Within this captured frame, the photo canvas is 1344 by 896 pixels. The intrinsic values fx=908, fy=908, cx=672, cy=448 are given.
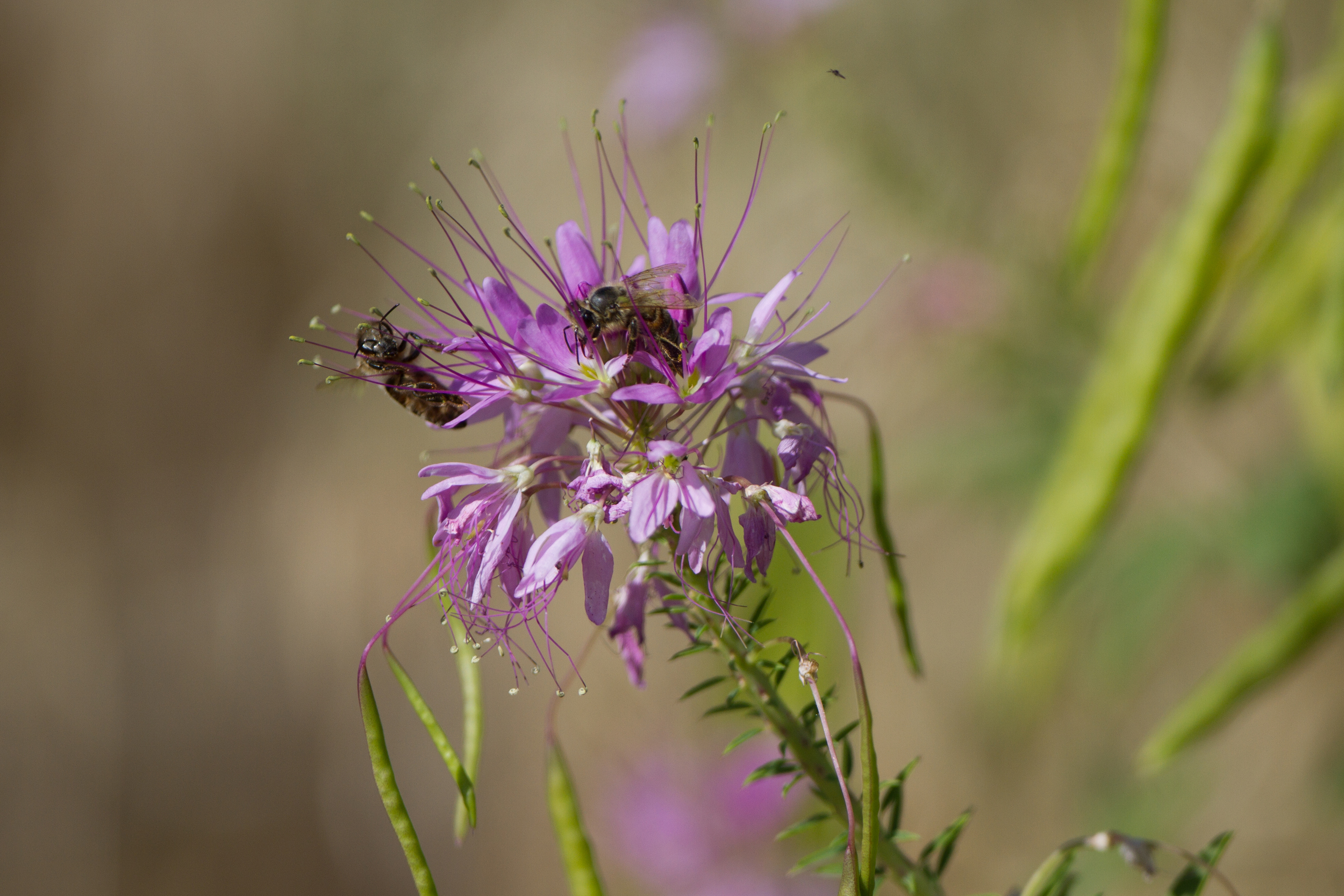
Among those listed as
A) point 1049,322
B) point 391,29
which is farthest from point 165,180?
point 1049,322

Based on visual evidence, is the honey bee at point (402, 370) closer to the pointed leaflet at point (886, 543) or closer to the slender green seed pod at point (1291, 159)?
the pointed leaflet at point (886, 543)

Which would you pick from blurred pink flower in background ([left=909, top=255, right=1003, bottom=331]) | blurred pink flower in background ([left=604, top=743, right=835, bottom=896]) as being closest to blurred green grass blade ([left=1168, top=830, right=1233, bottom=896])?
blurred pink flower in background ([left=604, top=743, right=835, bottom=896])

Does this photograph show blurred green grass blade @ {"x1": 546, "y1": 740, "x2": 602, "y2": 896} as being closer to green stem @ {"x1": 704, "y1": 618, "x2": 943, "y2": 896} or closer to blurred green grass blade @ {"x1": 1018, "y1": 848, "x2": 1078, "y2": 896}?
green stem @ {"x1": 704, "y1": 618, "x2": 943, "y2": 896}

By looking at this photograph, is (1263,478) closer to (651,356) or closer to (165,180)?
(651,356)

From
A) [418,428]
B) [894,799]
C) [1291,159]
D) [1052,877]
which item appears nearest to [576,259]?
[894,799]

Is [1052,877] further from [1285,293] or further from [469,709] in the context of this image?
[1285,293]
